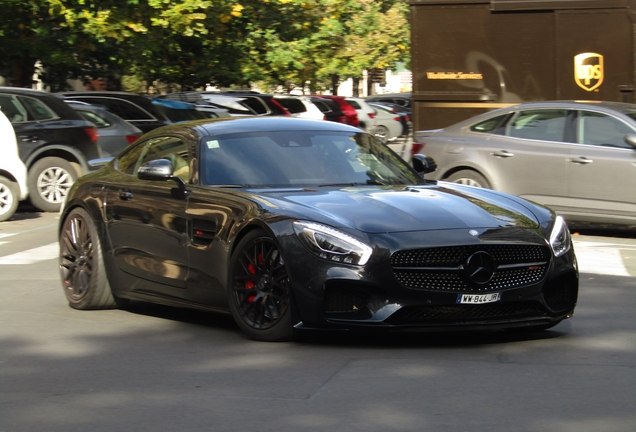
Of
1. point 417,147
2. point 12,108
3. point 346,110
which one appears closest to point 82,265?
point 417,147

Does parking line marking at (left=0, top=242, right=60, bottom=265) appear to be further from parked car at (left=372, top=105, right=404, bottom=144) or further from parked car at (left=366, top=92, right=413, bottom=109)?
parked car at (left=366, top=92, right=413, bottom=109)

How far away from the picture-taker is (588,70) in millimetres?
16078

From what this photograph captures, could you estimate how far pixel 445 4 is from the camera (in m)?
16.8

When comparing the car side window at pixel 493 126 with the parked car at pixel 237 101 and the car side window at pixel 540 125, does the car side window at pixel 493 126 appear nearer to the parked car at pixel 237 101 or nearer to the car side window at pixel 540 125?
the car side window at pixel 540 125

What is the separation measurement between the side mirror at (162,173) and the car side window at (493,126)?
7.19m

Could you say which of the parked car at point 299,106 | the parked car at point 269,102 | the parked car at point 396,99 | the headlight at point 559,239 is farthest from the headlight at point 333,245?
Answer: the parked car at point 396,99

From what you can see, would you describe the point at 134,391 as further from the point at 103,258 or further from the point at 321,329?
the point at 103,258

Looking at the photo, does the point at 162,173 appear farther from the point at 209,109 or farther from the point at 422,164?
the point at 209,109

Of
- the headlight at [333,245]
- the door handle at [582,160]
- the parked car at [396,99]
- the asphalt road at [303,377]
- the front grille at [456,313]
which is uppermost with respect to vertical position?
the headlight at [333,245]

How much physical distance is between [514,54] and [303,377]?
11425 mm

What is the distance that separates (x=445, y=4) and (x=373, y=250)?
11.1 meters

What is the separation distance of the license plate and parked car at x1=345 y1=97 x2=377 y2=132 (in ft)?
94.4

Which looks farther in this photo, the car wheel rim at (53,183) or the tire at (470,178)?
the car wheel rim at (53,183)

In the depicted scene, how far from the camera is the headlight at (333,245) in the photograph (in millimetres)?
6301
